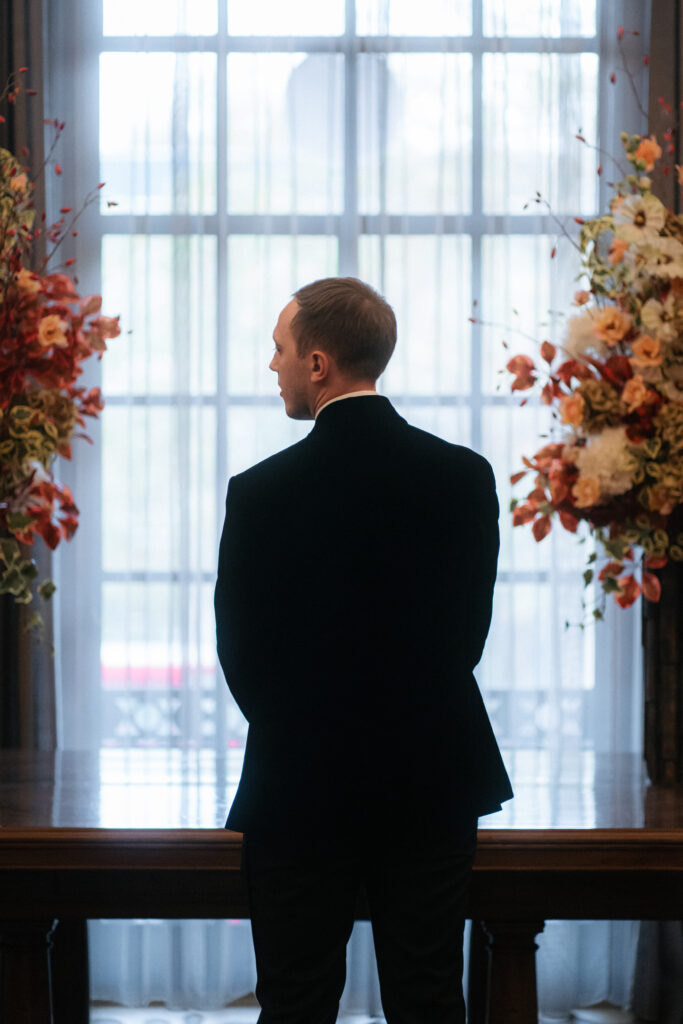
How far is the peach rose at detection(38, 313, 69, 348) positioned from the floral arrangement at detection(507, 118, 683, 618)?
840 millimetres

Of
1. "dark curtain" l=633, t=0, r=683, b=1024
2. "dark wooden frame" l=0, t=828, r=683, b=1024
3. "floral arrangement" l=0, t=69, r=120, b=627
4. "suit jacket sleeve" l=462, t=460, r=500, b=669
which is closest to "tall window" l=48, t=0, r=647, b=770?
"dark curtain" l=633, t=0, r=683, b=1024

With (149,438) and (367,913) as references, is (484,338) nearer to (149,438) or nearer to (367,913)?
(149,438)

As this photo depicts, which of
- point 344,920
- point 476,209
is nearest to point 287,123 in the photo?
point 476,209

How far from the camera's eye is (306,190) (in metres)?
2.75

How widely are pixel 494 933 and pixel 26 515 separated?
114 cm

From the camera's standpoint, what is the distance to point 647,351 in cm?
171

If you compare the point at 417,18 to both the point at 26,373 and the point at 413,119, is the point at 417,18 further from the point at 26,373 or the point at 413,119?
the point at 26,373

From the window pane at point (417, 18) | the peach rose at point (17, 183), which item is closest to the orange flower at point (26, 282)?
the peach rose at point (17, 183)

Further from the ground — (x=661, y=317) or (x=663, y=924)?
(x=661, y=317)

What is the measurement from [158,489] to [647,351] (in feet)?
4.85

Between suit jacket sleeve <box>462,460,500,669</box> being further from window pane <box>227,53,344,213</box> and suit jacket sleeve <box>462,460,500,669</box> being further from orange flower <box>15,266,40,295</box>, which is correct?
window pane <box>227,53,344,213</box>

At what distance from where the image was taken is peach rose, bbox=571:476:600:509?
176 centimetres

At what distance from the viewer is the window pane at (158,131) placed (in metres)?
2.72

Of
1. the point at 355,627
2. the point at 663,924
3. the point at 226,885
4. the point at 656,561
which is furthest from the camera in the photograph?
the point at 663,924
